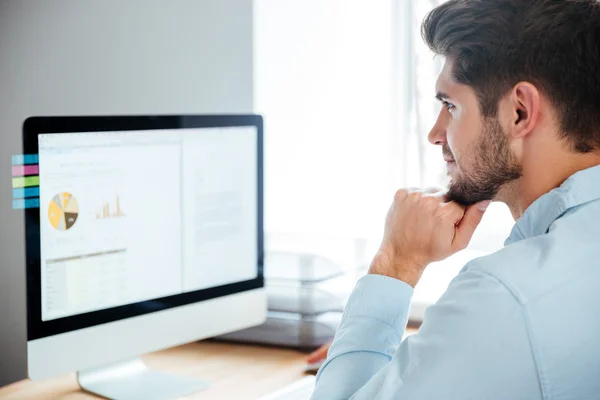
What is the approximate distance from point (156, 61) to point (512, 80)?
108 centimetres

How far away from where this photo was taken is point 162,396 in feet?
5.17

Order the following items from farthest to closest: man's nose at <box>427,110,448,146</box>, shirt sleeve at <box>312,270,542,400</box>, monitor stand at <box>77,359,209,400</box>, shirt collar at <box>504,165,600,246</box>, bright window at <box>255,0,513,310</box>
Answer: bright window at <box>255,0,513,310</box> → monitor stand at <box>77,359,209,400</box> → man's nose at <box>427,110,448,146</box> → shirt collar at <box>504,165,600,246</box> → shirt sleeve at <box>312,270,542,400</box>

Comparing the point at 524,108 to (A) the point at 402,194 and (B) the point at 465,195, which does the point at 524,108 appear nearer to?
(B) the point at 465,195

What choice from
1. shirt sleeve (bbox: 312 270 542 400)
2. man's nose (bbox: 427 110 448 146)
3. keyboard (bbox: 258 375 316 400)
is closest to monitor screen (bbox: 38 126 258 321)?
keyboard (bbox: 258 375 316 400)

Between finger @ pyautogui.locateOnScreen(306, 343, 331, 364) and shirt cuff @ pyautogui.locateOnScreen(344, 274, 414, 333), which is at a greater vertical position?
shirt cuff @ pyautogui.locateOnScreen(344, 274, 414, 333)

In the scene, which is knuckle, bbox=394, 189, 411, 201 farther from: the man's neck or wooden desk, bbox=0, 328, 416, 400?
wooden desk, bbox=0, 328, 416, 400

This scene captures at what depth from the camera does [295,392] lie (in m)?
1.54

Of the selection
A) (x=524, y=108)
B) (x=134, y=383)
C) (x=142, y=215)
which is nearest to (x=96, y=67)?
(x=142, y=215)

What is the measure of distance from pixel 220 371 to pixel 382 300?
0.59m

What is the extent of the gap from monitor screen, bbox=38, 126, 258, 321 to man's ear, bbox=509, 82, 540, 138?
2.33 feet

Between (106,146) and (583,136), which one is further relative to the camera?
(106,146)

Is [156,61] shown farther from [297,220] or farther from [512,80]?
[512,80]

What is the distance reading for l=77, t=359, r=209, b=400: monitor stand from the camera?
1.58m

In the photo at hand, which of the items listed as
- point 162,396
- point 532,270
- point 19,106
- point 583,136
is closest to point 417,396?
point 532,270
